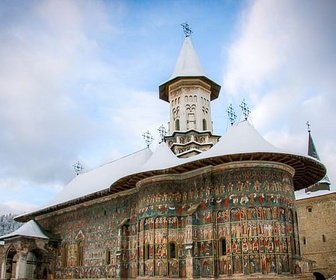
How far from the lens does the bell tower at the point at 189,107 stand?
77.2ft

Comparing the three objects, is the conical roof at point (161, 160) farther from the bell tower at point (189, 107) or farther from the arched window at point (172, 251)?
the arched window at point (172, 251)

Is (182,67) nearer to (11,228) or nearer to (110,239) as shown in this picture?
(110,239)

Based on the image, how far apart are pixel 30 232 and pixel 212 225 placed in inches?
524

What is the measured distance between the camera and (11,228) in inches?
2776

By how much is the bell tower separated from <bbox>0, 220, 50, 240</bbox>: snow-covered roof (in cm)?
971

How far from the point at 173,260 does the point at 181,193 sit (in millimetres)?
2876

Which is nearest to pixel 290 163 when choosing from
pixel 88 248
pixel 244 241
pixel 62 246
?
pixel 244 241

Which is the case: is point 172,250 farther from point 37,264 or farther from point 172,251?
point 37,264

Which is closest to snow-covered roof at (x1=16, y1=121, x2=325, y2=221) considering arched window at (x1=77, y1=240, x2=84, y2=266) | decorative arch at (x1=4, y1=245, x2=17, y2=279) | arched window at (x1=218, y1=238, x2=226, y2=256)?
arched window at (x1=77, y1=240, x2=84, y2=266)

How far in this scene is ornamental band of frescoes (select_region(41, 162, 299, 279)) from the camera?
52.2ft

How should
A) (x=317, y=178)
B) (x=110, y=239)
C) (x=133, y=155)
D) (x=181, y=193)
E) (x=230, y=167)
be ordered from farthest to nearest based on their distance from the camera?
1. (x=133, y=155)
2. (x=110, y=239)
3. (x=317, y=178)
4. (x=181, y=193)
5. (x=230, y=167)

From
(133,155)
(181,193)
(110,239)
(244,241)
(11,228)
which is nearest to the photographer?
(244,241)

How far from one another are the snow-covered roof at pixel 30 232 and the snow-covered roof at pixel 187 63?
12413 mm

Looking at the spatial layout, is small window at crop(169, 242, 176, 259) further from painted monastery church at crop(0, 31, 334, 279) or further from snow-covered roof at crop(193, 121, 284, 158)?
snow-covered roof at crop(193, 121, 284, 158)
